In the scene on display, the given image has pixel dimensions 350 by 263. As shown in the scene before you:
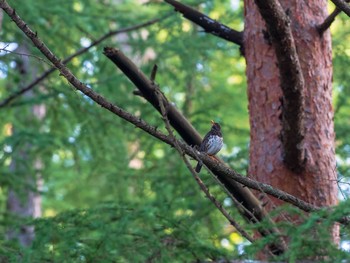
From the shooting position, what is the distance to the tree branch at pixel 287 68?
369 centimetres

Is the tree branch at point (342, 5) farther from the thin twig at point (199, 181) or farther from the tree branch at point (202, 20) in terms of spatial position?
the tree branch at point (202, 20)

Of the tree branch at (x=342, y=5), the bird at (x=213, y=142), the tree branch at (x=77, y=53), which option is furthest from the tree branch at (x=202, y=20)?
the tree branch at (x=77, y=53)

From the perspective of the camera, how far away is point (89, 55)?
8.87 m

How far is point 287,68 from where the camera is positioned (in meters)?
3.82

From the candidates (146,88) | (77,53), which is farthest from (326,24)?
(77,53)

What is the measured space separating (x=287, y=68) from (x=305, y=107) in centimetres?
66

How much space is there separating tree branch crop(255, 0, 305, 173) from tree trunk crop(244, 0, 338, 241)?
0.31m

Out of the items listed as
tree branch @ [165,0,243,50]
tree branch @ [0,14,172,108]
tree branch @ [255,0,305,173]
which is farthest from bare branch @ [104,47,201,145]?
tree branch @ [0,14,172,108]

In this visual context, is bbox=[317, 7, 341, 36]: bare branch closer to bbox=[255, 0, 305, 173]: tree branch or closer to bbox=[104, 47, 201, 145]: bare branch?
bbox=[255, 0, 305, 173]: tree branch

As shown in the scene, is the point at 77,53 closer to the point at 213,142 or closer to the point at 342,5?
the point at 213,142

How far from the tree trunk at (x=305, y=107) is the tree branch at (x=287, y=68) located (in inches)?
12.3

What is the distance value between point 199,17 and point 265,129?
33.3 inches

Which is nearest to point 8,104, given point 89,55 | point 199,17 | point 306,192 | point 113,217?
point 89,55

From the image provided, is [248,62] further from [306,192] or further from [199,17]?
[306,192]
